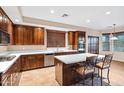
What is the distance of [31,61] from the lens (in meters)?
4.16

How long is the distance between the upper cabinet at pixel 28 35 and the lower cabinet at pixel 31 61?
0.84 meters

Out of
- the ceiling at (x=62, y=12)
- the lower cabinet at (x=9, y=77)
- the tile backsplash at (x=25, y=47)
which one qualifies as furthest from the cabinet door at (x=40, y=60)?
the lower cabinet at (x=9, y=77)

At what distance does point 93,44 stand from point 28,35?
5337 millimetres

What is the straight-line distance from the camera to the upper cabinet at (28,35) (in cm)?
427

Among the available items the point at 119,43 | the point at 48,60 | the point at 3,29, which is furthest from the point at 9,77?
the point at 119,43

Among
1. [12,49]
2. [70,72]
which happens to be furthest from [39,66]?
[70,72]

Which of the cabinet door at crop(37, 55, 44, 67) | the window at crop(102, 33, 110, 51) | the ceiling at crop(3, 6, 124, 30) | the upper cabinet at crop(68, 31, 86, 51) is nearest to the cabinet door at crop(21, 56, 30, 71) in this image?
the cabinet door at crop(37, 55, 44, 67)

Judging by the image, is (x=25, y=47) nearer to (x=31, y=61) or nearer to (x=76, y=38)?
(x=31, y=61)

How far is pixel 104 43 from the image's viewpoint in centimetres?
771
